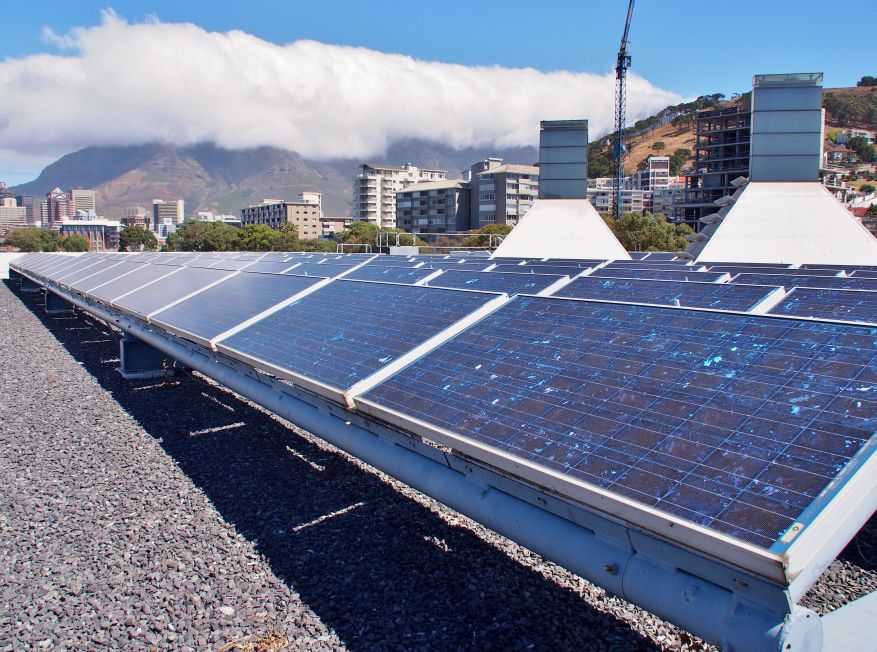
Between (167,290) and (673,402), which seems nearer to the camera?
(673,402)

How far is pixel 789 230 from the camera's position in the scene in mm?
20766

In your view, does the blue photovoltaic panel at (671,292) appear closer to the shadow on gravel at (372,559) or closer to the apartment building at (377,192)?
the shadow on gravel at (372,559)

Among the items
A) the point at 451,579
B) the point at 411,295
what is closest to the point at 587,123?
the point at 411,295

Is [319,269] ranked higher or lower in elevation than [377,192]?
lower

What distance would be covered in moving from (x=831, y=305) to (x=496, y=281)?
458cm

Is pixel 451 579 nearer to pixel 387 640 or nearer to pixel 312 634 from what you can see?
pixel 387 640

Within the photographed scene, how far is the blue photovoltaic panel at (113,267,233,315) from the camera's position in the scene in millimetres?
12586

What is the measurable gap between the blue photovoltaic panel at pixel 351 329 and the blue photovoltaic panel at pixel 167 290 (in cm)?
498

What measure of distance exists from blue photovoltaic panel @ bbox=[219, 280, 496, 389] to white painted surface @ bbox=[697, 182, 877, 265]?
53.1 feet

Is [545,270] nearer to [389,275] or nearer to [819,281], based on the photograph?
[389,275]

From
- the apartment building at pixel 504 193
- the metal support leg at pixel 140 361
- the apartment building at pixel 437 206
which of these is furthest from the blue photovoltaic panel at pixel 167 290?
the apartment building at pixel 437 206

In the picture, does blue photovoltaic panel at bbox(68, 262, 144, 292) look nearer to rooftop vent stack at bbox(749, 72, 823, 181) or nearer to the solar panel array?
the solar panel array

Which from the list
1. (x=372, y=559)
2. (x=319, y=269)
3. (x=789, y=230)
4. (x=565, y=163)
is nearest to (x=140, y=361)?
(x=319, y=269)

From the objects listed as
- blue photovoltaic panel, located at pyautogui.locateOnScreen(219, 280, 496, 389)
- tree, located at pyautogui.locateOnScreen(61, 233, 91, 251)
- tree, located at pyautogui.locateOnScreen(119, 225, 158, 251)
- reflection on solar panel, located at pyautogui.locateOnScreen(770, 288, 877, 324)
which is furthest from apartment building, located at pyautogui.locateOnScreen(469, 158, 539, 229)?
reflection on solar panel, located at pyautogui.locateOnScreen(770, 288, 877, 324)
